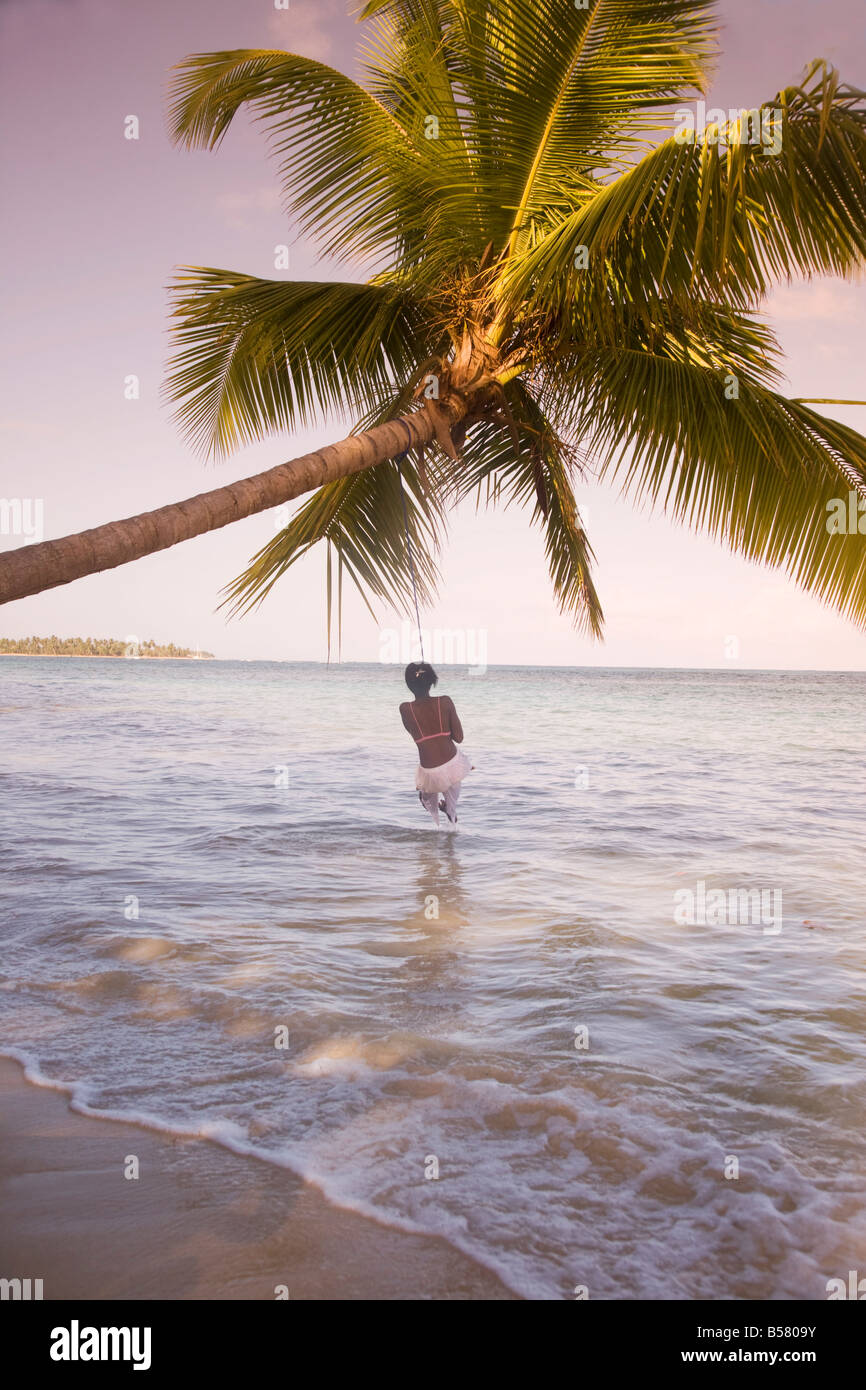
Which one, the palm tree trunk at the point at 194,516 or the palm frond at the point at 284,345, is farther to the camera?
the palm frond at the point at 284,345

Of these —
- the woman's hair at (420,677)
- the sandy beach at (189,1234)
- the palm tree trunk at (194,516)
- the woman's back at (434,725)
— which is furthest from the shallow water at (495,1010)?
the palm tree trunk at (194,516)

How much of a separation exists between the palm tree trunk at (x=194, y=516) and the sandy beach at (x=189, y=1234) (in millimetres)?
1983

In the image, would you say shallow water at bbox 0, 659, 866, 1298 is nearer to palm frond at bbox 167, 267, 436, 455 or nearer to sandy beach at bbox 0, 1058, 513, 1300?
sandy beach at bbox 0, 1058, 513, 1300

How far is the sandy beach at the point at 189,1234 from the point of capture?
2.43 meters

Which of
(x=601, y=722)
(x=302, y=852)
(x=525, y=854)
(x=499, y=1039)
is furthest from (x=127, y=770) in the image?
(x=601, y=722)

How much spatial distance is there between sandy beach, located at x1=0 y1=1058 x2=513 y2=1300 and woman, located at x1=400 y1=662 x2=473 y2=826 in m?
4.78

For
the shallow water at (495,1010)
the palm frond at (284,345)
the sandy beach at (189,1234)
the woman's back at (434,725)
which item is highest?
the palm frond at (284,345)

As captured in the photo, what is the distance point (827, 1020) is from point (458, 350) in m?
4.57

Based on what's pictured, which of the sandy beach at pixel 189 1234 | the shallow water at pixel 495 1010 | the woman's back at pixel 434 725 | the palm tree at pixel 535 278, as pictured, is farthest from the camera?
the woman's back at pixel 434 725

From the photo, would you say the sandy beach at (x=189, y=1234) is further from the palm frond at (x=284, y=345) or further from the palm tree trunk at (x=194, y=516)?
the palm frond at (x=284, y=345)

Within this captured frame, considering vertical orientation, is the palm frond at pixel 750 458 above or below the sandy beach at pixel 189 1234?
above

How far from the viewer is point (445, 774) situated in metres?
8.11

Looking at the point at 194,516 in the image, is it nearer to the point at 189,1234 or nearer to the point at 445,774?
the point at 189,1234

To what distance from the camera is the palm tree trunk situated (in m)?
2.87
